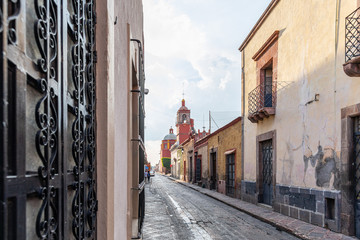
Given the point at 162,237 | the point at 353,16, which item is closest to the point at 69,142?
the point at 162,237

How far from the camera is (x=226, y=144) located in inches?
693

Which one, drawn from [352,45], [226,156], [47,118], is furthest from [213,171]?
[47,118]

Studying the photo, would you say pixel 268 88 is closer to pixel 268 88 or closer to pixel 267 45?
pixel 268 88

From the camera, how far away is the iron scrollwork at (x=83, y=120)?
150 cm

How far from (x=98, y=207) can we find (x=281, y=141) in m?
9.31

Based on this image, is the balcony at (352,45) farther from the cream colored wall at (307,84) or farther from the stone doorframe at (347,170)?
the stone doorframe at (347,170)

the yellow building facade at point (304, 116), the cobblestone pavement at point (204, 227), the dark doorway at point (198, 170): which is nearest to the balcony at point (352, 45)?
the yellow building facade at point (304, 116)

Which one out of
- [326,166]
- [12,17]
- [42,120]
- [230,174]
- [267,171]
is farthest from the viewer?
[230,174]

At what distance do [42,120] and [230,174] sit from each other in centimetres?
1645

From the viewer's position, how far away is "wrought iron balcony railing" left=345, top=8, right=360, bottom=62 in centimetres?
637

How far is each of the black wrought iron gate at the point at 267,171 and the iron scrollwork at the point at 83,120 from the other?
10406 millimetres

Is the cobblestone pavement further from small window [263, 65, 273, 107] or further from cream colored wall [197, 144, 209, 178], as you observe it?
cream colored wall [197, 144, 209, 178]

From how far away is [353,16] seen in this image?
661 centimetres

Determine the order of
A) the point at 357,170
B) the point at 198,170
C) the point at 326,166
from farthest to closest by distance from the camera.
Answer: the point at 198,170 → the point at 326,166 → the point at 357,170
